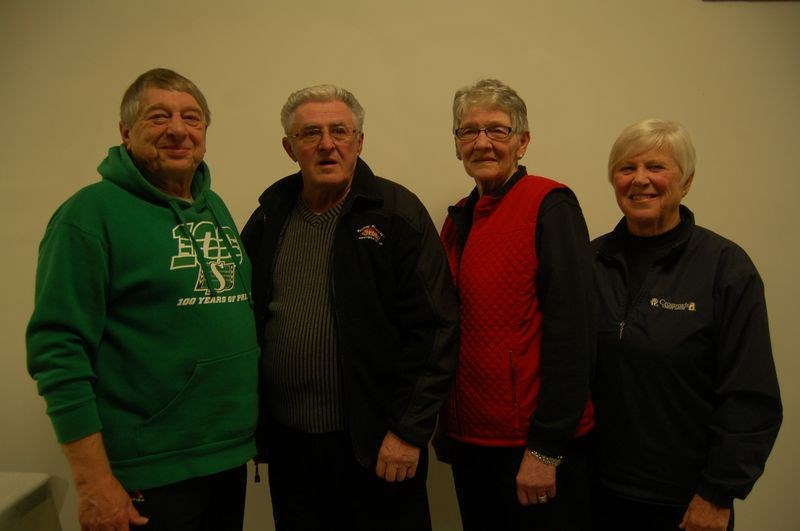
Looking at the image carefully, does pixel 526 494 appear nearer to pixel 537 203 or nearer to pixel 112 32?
pixel 537 203

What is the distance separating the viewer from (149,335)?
109 cm

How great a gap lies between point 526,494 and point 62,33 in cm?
212

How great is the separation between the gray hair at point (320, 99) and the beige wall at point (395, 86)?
0.39 m

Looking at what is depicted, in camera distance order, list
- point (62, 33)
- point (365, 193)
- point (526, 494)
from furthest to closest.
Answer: point (62, 33), point (365, 193), point (526, 494)

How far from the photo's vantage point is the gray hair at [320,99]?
→ 1.34 metres

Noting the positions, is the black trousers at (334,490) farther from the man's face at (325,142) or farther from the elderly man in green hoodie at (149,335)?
the man's face at (325,142)

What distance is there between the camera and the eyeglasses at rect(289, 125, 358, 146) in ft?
4.36

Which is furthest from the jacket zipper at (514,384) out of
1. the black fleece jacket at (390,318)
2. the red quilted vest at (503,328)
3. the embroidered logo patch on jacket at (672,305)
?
the embroidered logo patch on jacket at (672,305)

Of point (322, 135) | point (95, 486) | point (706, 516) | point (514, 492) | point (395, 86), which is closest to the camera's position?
point (95, 486)

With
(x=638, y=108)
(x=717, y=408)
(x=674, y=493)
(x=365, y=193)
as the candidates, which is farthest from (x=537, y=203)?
(x=638, y=108)

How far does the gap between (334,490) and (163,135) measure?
1012mm

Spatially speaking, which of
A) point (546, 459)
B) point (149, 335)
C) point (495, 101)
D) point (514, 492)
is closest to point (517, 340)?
point (546, 459)

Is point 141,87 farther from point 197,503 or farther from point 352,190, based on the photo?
point 197,503

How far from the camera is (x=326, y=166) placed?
1.32m
